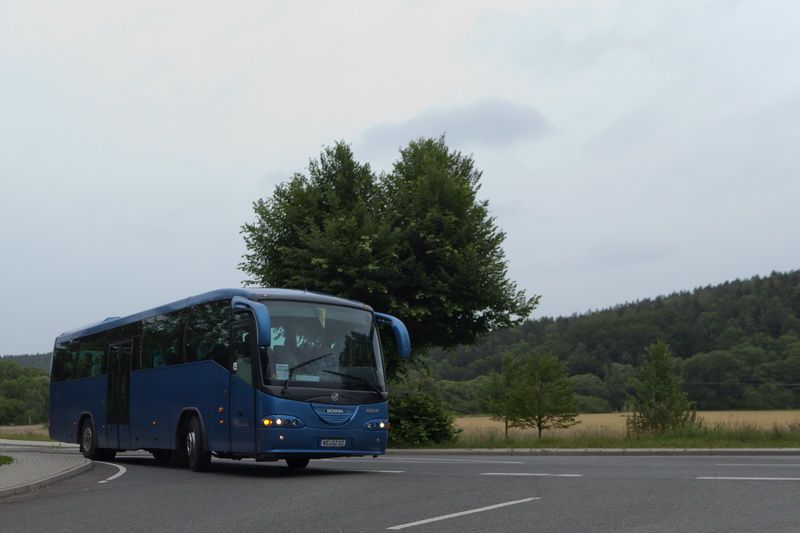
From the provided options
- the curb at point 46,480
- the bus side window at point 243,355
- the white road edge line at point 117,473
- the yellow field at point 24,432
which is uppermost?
the bus side window at point 243,355

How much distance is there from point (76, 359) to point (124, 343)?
14.1 feet

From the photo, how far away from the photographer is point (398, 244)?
105 ft

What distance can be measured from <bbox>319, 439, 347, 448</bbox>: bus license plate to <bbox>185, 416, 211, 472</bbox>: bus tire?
9.45ft

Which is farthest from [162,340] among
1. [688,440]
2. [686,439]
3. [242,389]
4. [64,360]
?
[686,439]

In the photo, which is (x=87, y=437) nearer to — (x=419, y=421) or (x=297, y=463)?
(x=297, y=463)

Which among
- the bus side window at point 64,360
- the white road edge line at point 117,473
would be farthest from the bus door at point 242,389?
the bus side window at point 64,360

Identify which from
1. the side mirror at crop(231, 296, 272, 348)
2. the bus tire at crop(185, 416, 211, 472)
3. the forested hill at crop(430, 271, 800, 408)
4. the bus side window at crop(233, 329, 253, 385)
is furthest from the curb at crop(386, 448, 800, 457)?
the forested hill at crop(430, 271, 800, 408)

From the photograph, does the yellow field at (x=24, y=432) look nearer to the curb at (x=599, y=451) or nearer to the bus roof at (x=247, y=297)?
the curb at (x=599, y=451)

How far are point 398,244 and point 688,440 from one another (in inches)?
461

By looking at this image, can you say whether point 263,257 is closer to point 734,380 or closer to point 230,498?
point 230,498

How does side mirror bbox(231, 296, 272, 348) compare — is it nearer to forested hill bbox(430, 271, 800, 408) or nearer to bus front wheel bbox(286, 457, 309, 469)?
bus front wheel bbox(286, 457, 309, 469)

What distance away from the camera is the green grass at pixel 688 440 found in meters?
23.2

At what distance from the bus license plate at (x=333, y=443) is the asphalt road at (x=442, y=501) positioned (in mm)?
497

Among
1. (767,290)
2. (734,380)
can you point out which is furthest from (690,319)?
(734,380)
